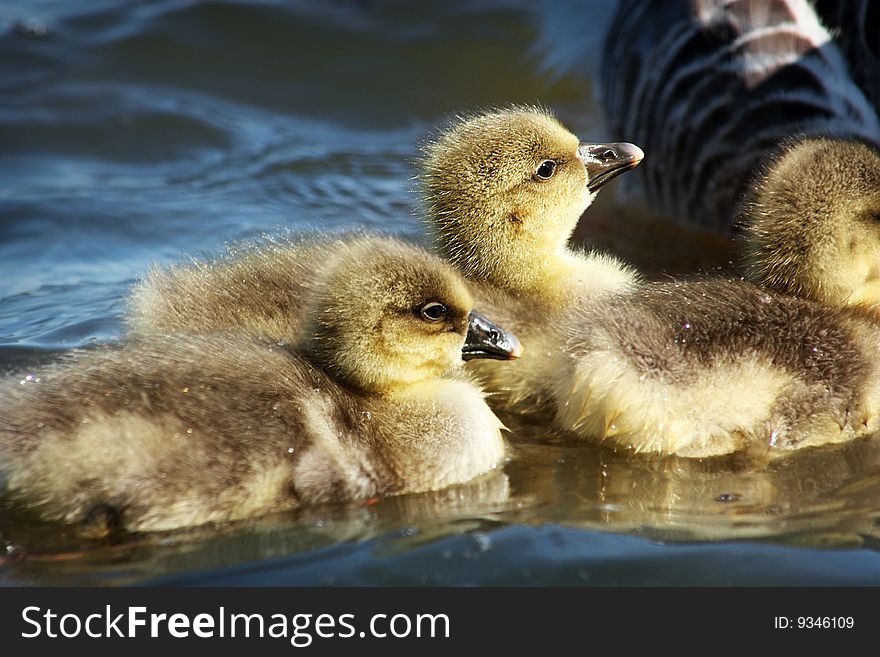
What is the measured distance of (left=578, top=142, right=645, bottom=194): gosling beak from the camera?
4.01m

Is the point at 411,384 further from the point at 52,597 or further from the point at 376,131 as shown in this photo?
the point at 376,131

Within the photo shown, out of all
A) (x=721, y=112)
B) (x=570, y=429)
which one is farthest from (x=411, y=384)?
(x=721, y=112)

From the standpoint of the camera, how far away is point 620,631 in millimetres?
2562

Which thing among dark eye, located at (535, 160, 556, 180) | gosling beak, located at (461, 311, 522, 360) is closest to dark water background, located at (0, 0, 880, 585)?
gosling beak, located at (461, 311, 522, 360)

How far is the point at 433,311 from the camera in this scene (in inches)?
130

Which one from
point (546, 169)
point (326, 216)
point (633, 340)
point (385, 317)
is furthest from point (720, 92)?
point (385, 317)

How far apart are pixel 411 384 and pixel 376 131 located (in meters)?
4.02

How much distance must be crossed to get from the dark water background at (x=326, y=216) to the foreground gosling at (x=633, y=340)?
104mm

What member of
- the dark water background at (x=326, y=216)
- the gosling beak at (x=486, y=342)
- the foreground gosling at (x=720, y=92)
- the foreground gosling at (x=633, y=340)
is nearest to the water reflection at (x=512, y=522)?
the dark water background at (x=326, y=216)

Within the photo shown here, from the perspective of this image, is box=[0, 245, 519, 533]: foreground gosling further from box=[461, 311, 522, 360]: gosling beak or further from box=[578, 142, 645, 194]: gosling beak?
box=[578, 142, 645, 194]: gosling beak

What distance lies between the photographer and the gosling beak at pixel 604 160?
4012 millimetres

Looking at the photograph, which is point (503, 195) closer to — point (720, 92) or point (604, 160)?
point (604, 160)

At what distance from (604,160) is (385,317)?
1.11 m

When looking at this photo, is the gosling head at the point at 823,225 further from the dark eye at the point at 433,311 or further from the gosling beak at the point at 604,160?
the dark eye at the point at 433,311
